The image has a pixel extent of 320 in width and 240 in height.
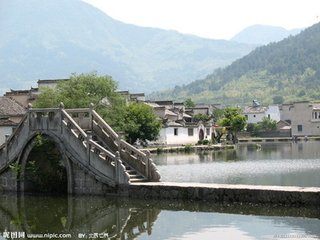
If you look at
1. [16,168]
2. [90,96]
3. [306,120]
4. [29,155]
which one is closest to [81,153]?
[29,155]

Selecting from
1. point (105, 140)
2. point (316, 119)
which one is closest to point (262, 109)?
point (316, 119)

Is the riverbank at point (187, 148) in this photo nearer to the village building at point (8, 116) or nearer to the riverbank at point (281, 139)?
the village building at point (8, 116)

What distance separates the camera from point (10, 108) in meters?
64.5

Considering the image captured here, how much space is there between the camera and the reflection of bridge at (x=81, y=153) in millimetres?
30219

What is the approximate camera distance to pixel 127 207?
27.6 meters

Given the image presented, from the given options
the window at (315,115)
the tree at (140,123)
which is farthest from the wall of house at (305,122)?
the tree at (140,123)

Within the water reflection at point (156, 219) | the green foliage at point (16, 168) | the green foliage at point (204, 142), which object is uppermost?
the green foliage at point (204, 142)

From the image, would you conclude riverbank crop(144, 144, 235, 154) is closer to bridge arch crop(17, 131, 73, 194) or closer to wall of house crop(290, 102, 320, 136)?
bridge arch crop(17, 131, 73, 194)

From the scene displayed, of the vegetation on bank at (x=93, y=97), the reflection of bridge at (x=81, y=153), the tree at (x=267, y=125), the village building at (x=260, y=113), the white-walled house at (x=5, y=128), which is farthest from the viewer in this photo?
the village building at (x=260, y=113)

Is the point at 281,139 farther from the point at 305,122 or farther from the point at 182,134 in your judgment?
the point at 182,134

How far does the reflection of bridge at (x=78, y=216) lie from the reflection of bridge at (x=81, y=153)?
3.80ft

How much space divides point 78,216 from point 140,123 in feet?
160

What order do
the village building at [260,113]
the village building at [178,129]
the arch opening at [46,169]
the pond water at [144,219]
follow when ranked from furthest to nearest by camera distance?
1. the village building at [260,113]
2. the village building at [178,129]
3. the arch opening at [46,169]
4. the pond water at [144,219]

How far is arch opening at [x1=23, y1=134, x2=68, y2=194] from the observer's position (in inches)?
1313
